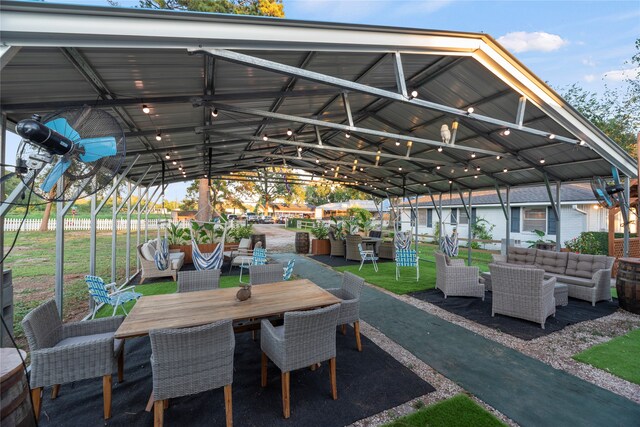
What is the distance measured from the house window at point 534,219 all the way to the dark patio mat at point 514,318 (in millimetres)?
7697

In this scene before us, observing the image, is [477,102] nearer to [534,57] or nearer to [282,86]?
[282,86]

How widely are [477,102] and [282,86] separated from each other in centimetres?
347

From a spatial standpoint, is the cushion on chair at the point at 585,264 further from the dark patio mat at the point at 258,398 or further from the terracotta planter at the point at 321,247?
the terracotta planter at the point at 321,247

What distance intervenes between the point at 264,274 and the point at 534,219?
12946mm

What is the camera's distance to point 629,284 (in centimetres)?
427

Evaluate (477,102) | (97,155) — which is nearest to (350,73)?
(477,102)

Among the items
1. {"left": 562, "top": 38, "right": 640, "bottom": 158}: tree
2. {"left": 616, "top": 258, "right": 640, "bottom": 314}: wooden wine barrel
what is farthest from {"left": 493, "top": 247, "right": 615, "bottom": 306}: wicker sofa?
{"left": 562, "top": 38, "right": 640, "bottom": 158}: tree

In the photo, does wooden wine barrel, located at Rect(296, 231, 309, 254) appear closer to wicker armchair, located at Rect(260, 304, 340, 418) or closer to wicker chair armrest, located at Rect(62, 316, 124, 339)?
wicker chair armrest, located at Rect(62, 316, 124, 339)

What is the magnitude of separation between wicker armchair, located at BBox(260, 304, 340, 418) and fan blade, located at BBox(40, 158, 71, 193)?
5.93 feet

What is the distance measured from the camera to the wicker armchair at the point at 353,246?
30.2ft

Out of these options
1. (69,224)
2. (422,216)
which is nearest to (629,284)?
(422,216)

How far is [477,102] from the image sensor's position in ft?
15.5

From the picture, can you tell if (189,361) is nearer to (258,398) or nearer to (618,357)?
(258,398)

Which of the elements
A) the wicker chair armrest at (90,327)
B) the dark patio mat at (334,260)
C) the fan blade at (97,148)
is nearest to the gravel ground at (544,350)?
the wicker chair armrest at (90,327)
